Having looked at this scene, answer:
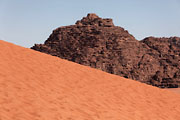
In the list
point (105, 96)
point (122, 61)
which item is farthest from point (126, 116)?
point (122, 61)

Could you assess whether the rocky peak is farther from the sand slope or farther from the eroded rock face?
the sand slope

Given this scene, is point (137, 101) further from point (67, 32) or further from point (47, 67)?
point (67, 32)

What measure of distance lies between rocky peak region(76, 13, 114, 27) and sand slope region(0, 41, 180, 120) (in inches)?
1066

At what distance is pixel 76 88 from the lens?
37.3ft

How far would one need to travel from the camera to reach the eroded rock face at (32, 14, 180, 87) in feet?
119

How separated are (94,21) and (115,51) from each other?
26.8ft

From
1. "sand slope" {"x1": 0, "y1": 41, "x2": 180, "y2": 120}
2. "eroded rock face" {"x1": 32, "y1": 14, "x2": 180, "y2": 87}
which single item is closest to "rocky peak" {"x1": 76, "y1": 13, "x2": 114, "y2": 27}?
"eroded rock face" {"x1": 32, "y1": 14, "x2": 180, "y2": 87}

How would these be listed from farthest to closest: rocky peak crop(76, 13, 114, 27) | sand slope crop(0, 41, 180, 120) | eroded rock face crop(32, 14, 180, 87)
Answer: rocky peak crop(76, 13, 114, 27) → eroded rock face crop(32, 14, 180, 87) → sand slope crop(0, 41, 180, 120)

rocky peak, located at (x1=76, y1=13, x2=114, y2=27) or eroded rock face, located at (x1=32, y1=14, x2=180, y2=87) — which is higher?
rocky peak, located at (x1=76, y1=13, x2=114, y2=27)

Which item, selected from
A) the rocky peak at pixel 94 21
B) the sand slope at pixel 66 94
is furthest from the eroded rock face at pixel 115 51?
the sand slope at pixel 66 94

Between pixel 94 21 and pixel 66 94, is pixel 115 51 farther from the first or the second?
pixel 66 94

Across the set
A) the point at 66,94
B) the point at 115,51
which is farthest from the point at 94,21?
the point at 66,94

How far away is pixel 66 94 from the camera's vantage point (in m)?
10.0

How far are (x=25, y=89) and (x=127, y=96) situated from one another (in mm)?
5014
